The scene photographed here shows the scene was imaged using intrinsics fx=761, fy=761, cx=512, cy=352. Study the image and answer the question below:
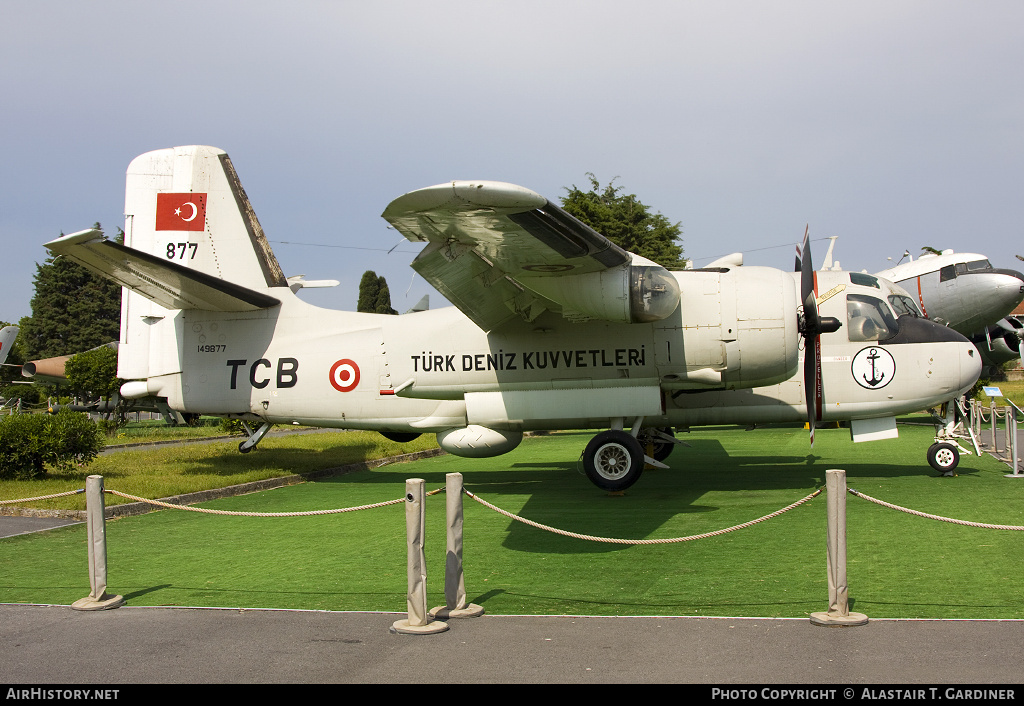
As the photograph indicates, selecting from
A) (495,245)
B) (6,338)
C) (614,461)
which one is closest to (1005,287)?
(614,461)

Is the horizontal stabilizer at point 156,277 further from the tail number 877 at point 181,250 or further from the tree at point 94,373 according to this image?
the tree at point 94,373

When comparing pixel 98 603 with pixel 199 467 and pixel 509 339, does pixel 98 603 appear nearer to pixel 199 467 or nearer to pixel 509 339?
pixel 509 339

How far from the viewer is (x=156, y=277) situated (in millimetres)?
12094

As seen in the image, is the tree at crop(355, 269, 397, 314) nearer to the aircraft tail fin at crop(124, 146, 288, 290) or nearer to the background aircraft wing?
the aircraft tail fin at crop(124, 146, 288, 290)

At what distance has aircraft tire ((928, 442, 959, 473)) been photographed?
12148 millimetres

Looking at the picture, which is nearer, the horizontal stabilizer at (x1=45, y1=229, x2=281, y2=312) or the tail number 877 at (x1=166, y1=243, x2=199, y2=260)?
the horizontal stabilizer at (x1=45, y1=229, x2=281, y2=312)

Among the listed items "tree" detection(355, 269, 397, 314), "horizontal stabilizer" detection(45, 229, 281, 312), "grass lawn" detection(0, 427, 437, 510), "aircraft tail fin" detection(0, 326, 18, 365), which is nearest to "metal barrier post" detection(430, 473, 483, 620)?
"grass lawn" detection(0, 427, 437, 510)

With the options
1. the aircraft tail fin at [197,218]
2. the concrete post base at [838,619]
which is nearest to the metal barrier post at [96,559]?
the concrete post base at [838,619]

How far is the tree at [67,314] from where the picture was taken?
6306 centimetres

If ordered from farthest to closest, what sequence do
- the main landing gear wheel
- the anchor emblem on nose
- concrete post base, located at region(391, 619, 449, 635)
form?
1. the anchor emblem on nose
2. the main landing gear wheel
3. concrete post base, located at region(391, 619, 449, 635)

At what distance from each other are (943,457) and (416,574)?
10.2 metres

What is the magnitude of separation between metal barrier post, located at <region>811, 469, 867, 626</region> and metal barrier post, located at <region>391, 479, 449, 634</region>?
8.59ft

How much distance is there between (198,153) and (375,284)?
141ft
